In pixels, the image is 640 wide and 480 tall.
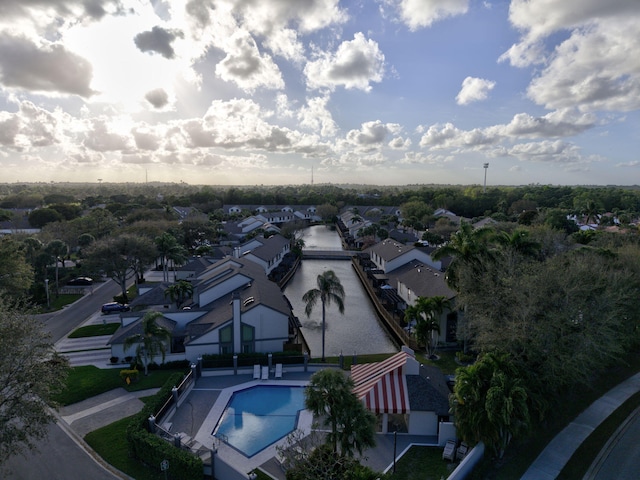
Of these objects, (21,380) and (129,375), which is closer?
(21,380)

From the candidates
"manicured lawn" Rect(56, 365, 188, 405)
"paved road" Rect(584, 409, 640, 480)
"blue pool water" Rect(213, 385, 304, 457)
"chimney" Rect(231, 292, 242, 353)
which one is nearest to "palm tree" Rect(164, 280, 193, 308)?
"chimney" Rect(231, 292, 242, 353)

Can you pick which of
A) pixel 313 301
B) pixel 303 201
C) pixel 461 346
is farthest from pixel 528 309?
pixel 303 201

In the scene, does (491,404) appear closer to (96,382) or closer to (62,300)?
(96,382)

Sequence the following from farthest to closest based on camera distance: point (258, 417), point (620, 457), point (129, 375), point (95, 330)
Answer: point (95, 330) → point (129, 375) → point (258, 417) → point (620, 457)

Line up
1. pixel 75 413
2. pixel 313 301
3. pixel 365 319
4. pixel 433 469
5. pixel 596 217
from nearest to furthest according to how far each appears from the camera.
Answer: pixel 433 469 → pixel 75 413 → pixel 313 301 → pixel 365 319 → pixel 596 217

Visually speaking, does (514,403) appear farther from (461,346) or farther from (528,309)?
(461,346)

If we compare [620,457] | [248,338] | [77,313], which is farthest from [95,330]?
[620,457]
